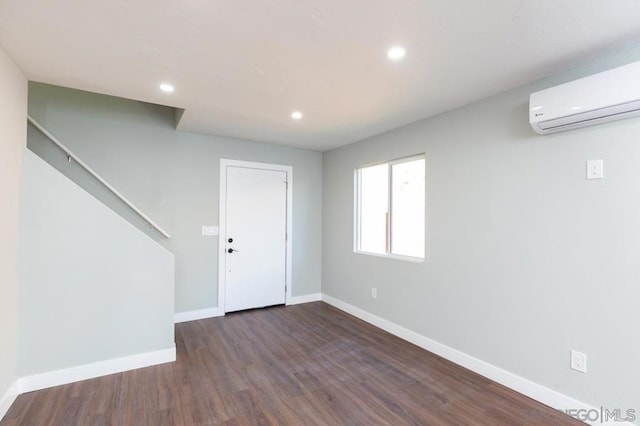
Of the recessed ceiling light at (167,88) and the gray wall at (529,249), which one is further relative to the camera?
the recessed ceiling light at (167,88)

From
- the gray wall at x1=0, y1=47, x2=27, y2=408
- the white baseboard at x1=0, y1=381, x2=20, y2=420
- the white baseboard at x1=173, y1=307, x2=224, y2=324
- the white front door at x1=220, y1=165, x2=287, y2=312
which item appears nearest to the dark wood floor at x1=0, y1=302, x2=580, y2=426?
the white baseboard at x1=0, y1=381, x2=20, y2=420

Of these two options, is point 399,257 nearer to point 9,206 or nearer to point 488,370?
point 488,370

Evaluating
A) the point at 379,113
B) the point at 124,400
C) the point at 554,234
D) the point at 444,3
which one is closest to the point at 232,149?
the point at 379,113

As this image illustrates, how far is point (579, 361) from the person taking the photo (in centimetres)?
206

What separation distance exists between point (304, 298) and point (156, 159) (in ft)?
9.31

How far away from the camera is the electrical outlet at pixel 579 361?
2033mm

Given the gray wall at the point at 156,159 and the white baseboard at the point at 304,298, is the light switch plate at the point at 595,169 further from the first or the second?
the white baseboard at the point at 304,298

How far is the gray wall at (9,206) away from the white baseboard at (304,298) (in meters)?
2.99

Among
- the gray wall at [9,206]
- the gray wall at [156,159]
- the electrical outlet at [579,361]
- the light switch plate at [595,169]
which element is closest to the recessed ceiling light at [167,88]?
the gray wall at [9,206]

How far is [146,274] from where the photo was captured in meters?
2.75

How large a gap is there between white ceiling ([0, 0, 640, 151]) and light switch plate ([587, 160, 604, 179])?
692 millimetres

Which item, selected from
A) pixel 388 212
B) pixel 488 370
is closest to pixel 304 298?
pixel 388 212

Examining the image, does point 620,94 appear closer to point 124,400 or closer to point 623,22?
point 623,22

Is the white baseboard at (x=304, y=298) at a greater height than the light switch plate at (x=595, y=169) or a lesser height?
lesser
